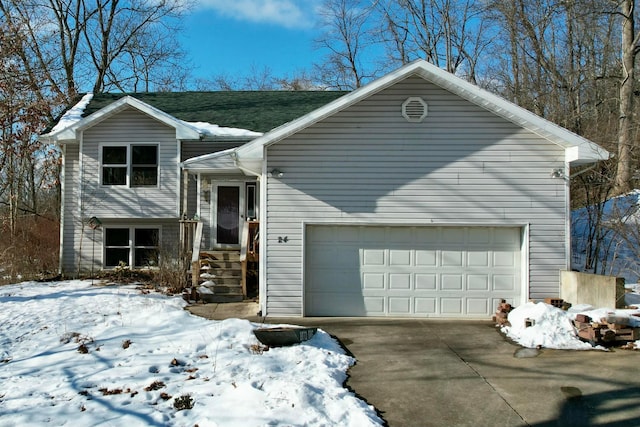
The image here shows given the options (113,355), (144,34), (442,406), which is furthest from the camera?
(144,34)

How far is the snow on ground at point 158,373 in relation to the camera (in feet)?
15.7

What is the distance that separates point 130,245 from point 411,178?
9.51 meters

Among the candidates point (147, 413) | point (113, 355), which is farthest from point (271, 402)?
point (113, 355)

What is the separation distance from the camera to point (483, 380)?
5980 millimetres

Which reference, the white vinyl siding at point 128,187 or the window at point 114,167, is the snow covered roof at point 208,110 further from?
the window at point 114,167

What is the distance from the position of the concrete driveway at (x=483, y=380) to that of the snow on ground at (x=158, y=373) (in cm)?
46

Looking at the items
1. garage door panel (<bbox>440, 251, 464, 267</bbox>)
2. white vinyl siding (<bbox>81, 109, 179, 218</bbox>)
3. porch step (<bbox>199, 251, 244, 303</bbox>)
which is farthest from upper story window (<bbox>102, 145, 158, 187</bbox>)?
garage door panel (<bbox>440, 251, 464, 267</bbox>)

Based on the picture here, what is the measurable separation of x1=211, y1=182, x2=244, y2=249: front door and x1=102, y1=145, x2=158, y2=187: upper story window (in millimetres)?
2324

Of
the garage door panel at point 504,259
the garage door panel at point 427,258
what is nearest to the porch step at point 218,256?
the garage door panel at point 427,258

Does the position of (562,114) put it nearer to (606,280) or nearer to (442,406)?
(606,280)

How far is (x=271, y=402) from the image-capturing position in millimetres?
5023

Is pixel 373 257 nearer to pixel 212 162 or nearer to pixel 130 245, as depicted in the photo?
pixel 212 162

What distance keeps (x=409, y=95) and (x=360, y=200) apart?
2.43 m

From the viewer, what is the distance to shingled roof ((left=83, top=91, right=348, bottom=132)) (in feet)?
49.5
